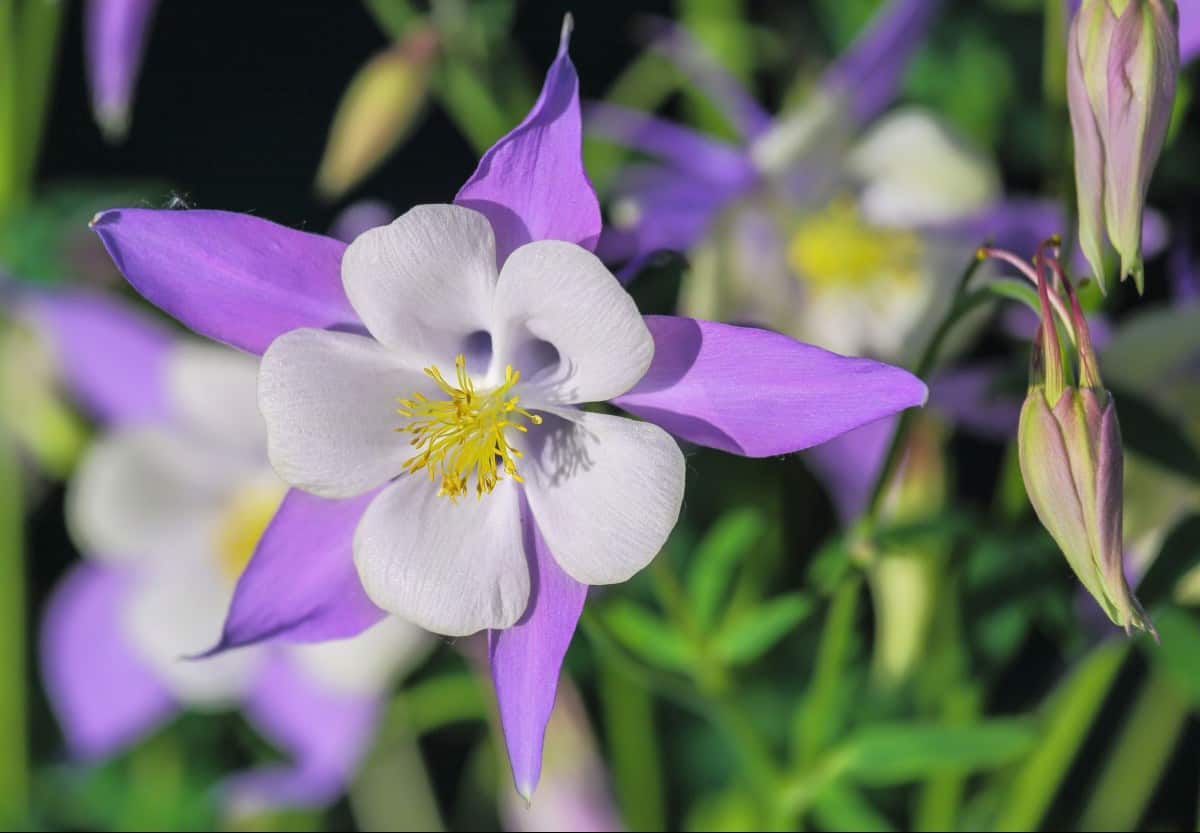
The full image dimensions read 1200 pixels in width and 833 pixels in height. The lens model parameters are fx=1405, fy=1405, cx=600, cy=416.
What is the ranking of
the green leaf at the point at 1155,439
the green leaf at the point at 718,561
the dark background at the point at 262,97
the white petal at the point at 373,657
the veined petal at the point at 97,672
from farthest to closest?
the dark background at the point at 262,97 → the veined petal at the point at 97,672 → the white petal at the point at 373,657 → the green leaf at the point at 718,561 → the green leaf at the point at 1155,439

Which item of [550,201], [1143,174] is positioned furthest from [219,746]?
[1143,174]

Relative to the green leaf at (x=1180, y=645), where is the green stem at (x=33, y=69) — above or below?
below

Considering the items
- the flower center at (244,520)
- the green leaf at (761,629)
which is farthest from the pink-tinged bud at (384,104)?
the green leaf at (761,629)

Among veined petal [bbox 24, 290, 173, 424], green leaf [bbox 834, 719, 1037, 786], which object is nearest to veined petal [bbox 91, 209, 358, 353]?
green leaf [bbox 834, 719, 1037, 786]

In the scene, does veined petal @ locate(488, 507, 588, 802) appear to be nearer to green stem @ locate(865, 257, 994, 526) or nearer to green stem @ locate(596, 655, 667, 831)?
green stem @ locate(865, 257, 994, 526)

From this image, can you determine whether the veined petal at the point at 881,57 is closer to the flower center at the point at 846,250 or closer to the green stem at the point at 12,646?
the flower center at the point at 846,250
